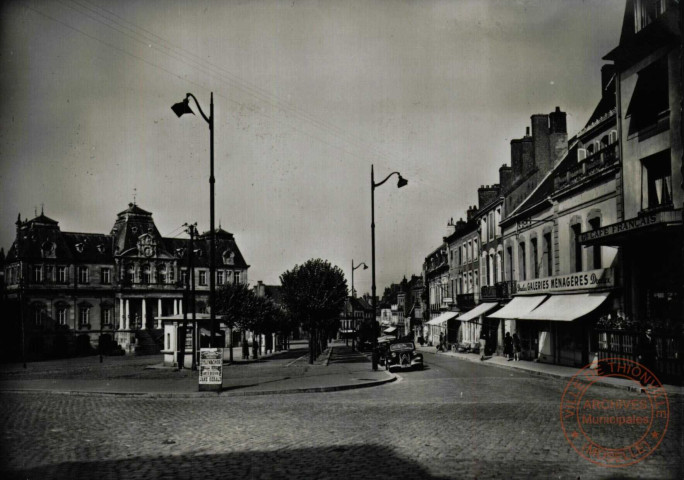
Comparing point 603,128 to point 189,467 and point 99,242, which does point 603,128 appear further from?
point 99,242

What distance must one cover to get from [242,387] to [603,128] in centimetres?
1757

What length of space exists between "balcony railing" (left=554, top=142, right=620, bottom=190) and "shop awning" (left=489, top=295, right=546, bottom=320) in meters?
5.23

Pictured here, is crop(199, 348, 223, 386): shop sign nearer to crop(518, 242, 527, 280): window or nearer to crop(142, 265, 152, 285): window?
crop(518, 242, 527, 280): window

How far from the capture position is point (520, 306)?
3017cm

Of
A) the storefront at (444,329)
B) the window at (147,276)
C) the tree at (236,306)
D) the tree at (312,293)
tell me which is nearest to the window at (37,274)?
the window at (147,276)

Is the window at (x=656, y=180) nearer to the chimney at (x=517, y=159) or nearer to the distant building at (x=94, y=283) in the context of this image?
the chimney at (x=517, y=159)

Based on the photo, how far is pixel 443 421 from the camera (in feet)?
39.2

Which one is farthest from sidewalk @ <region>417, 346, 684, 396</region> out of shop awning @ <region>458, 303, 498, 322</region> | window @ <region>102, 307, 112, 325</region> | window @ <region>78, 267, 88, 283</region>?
window @ <region>78, 267, 88, 283</region>

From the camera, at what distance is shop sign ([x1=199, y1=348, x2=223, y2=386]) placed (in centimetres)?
1794

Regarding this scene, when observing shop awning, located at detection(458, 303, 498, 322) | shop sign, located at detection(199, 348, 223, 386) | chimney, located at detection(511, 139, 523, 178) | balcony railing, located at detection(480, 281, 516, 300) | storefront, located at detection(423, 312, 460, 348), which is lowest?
storefront, located at detection(423, 312, 460, 348)

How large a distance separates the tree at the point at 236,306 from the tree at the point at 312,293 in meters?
7.69

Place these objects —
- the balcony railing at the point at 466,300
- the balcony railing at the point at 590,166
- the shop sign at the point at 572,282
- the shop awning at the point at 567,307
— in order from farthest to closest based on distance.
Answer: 1. the balcony railing at the point at 466,300
2. the shop sign at the point at 572,282
3. the balcony railing at the point at 590,166
4. the shop awning at the point at 567,307

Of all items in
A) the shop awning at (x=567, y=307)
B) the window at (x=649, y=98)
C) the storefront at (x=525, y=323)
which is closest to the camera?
the window at (x=649, y=98)

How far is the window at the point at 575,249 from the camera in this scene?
89.1 ft
